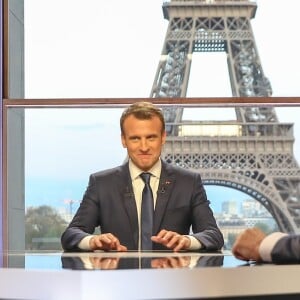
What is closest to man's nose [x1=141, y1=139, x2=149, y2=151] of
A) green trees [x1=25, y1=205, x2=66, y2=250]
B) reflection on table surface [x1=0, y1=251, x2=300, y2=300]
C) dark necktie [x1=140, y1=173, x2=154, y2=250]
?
dark necktie [x1=140, y1=173, x2=154, y2=250]

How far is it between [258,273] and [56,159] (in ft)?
8.40

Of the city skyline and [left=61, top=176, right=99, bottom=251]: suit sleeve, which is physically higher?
the city skyline

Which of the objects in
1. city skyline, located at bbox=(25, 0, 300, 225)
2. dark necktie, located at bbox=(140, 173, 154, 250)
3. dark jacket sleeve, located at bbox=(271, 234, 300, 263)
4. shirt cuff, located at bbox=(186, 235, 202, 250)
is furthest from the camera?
city skyline, located at bbox=(25, 0, 300, 225)

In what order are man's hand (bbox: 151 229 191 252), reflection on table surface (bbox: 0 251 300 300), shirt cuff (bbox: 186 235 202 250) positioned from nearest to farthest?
1. reflection on table surface (bbox: 0 251 300 300)
2. man's hand (bbox: 151 229 191 252)
3. shirt cuff (bbox: 186 235 202 250)

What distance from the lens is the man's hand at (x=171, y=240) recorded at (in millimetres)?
1139

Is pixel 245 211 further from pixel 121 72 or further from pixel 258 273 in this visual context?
pixel 258 273

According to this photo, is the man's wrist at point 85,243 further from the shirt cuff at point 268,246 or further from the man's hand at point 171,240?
the shirt cuff at point 268,246

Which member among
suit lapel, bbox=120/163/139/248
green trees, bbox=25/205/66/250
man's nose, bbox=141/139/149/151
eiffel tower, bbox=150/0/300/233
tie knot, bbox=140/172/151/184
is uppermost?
eiffel tower, bbox=150/0/300/233

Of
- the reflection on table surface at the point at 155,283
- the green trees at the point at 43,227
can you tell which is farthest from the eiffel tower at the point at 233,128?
the reflection on table surface at the point at 155,283

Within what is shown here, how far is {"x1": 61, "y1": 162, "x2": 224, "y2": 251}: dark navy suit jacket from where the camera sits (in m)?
1.45

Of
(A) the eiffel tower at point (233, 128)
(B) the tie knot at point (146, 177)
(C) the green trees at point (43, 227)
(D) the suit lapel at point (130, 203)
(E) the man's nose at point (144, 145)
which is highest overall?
(A) the eiffel tower at point (233, 128)

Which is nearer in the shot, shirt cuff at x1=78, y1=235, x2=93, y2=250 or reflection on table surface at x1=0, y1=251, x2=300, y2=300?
reflection on table surface at x1=0, y1=251, x2=300, y2=300

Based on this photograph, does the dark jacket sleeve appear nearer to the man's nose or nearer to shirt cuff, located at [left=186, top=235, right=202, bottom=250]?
shirt cuff, located at [left=186, top=235, right=202, bottom=250]

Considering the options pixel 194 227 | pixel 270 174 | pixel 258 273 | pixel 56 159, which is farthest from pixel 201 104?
pixel 258 273
